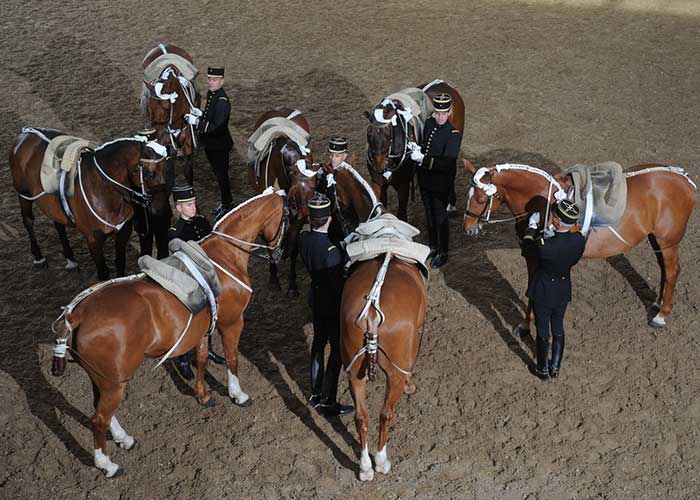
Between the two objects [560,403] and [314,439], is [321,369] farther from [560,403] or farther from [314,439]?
[560,403]

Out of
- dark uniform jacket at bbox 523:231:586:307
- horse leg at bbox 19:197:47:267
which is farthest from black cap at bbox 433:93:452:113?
horse leg at bbox 19:197:47:267

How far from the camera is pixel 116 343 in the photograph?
19.1 ft

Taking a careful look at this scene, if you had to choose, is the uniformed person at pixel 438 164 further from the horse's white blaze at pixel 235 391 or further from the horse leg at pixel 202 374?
the horse leg at pixel 202 374

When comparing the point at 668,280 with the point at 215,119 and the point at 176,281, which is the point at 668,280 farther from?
the point at 215,119

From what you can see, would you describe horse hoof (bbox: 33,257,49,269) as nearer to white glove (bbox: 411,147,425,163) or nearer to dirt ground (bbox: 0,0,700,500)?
dirt ground (bbox: 0,0,700,500)

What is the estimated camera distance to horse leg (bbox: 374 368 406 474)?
19.8 ft

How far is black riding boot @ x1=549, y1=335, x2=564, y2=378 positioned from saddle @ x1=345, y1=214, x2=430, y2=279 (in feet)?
5.08

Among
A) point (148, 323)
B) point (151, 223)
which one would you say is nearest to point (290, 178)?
point (151, 223)

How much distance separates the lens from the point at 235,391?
7.11m

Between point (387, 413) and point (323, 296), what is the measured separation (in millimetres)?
1185

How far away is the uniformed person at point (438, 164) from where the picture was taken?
8.55 m

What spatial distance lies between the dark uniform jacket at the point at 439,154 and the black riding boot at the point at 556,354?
235 centimetres

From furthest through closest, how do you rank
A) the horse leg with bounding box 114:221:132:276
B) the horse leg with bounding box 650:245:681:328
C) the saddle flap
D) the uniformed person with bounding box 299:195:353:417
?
1. the horse leg with bounding box 114:221:132:276
2. the horse leg with bounding box 650:245:681:328
3. the uniformed person with bounding box 299:195:353:417
4. the saddle flap

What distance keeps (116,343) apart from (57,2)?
13.4 metres
